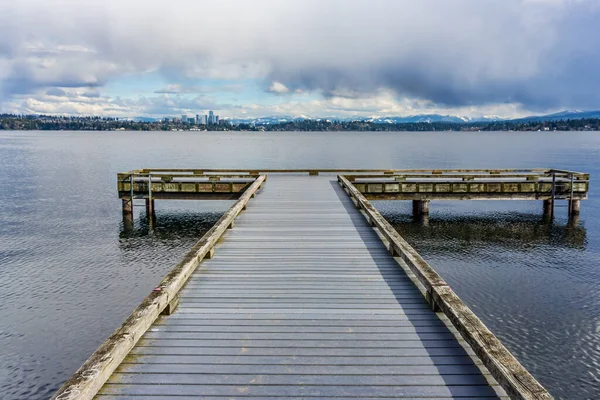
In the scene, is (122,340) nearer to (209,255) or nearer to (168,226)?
(209,255)

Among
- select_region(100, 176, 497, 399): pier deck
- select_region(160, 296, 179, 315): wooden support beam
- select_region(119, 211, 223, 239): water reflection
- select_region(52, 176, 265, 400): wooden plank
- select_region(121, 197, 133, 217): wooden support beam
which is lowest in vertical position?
select_region(119, 211, 223, 239): water reflection

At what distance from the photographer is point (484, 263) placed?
18406mm

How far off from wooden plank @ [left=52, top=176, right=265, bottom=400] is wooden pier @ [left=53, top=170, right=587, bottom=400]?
0.02m

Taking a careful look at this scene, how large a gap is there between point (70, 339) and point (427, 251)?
13.9m

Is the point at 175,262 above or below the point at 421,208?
below

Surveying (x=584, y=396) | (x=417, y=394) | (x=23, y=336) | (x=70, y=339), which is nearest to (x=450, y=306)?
(x=417, y=394)

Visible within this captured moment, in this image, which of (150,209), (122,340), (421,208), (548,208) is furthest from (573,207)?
(122,340)

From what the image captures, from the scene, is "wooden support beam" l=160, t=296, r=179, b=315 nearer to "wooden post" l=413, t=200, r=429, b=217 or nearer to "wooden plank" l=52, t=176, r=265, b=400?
"wooden plank" l=52, t=176, r=265, b=400

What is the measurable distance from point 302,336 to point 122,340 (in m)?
2.29

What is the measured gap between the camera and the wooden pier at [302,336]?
201 inches

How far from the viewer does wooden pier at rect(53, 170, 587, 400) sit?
16.7 feet

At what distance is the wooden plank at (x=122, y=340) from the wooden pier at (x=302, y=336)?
2 cm

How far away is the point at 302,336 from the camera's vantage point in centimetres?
638

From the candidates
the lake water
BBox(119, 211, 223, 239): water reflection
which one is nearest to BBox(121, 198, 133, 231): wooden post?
BBox(119, 211, 223, 239): water reflection
